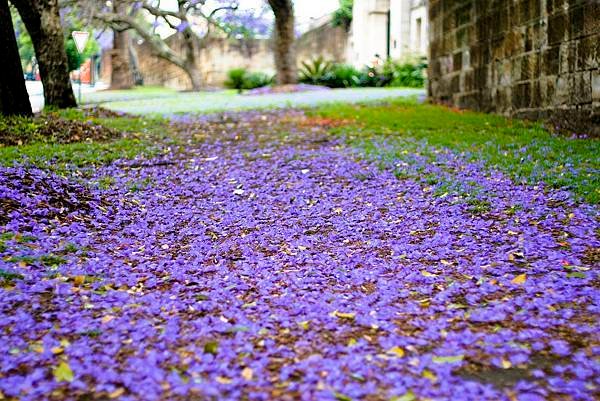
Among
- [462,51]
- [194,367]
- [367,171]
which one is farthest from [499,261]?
[462,51]

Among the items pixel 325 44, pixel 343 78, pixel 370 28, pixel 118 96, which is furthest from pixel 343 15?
pixel 118 96

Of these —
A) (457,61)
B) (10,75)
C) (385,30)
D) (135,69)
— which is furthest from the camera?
→ (135,69)

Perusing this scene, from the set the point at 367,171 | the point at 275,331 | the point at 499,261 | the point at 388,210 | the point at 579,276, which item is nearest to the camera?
the point at 275,331

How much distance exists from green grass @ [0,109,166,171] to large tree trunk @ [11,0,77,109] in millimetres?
1788

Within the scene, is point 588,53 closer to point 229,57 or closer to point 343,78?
point 343,78

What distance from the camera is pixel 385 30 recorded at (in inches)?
1128

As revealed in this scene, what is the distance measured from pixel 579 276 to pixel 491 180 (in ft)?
8.76

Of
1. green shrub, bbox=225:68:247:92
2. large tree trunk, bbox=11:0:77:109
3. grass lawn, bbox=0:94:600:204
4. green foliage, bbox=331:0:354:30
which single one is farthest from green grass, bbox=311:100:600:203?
green foliage, bbox=331:0:354:30

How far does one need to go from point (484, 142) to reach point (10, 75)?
6.22m

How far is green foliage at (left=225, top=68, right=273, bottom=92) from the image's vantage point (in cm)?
2661

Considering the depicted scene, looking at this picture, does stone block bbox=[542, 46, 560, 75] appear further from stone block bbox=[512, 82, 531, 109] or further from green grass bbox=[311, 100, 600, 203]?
green grass bbox=[311, 100, 600, 203]

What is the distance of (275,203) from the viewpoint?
19.1ft

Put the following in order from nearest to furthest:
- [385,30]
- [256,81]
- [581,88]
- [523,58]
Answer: [581,88] < [523,58] < [256,81] < [385,30]

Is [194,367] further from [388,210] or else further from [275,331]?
[388,210]
